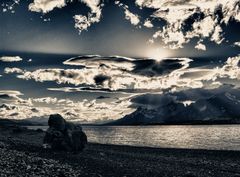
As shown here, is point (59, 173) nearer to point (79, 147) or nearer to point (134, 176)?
point (134, 176)

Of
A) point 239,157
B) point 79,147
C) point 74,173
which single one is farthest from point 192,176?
point 239,157

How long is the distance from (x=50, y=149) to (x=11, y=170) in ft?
91.1

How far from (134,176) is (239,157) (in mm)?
35661

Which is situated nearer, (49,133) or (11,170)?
(11,170)

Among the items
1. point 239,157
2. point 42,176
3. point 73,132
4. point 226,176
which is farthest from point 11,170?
point 239,157

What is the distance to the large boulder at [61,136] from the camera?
51.9m

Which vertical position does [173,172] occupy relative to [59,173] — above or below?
below

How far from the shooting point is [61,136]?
52.4 metres

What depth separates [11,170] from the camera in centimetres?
2492

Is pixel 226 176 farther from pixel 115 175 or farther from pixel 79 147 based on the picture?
pixel 79 147

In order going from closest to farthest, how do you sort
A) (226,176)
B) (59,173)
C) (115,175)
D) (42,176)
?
(42,176)
(59,173)
(115,175)
(226,176)

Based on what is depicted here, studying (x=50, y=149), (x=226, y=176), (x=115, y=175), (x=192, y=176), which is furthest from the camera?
(x=50, y=149)

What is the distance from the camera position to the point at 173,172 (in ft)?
129

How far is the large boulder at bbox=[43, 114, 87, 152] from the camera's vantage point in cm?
5191
